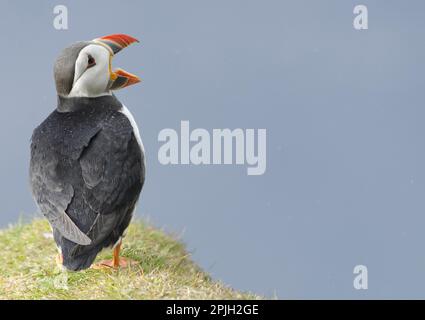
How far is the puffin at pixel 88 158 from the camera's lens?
19.1ft

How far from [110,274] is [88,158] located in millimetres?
997

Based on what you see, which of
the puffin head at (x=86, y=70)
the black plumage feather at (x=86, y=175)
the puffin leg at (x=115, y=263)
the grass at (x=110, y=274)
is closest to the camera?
the grass at (x=110, y=274)

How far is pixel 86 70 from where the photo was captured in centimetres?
630

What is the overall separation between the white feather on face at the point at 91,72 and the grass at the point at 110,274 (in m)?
1.35

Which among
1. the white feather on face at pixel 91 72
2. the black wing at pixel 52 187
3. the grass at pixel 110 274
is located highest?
the white feather on face at pixel 91 72

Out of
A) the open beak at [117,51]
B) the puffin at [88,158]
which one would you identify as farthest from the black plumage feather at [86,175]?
the open beak at [117,51]

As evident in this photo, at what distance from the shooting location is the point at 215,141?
23.5 feet

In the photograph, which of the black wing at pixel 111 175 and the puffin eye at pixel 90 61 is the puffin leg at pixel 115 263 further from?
the puffin eye at pixel 90 61

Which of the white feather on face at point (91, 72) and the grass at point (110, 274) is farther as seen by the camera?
the white feather on face at point (91, 72)

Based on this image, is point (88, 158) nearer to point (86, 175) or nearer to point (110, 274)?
point (86, 175)

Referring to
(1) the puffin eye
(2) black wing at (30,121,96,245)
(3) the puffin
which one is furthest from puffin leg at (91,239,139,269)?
(1) the puffin eye

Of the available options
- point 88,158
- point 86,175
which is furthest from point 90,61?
point 86,175
